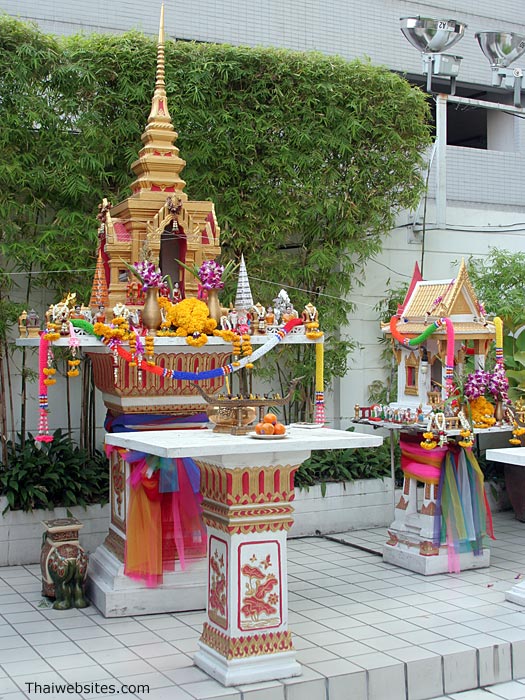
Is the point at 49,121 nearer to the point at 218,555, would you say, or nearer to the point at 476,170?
the point at 218,555

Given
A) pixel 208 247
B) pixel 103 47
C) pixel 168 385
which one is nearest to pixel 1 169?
pixel 103 47

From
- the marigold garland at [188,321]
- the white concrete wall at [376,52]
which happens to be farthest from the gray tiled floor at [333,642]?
the white concrete wall at [376,52]

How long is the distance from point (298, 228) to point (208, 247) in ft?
7.47

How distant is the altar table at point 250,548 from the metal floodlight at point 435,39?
16.0 feet

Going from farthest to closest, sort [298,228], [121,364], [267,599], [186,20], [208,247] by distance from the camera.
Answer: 1. [186,20]
2. [298,228]
3. [208,247]
4. [121,364]
5. [267,599]

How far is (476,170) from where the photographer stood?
10.6 metres

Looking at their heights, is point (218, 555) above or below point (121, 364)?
below

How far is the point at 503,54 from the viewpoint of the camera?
27.8 ft

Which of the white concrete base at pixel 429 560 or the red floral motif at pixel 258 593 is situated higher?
the red floral motif at pixel 258 593

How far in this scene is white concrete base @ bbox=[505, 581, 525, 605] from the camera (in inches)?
226

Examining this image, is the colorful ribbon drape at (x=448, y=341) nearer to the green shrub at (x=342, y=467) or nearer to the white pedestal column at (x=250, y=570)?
the green shrub at (x=342, y=467)

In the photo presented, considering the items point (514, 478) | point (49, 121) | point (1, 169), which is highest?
point (49, 121)

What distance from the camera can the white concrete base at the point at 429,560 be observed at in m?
6.51

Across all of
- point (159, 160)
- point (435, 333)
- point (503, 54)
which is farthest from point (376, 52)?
point (159, 160)
